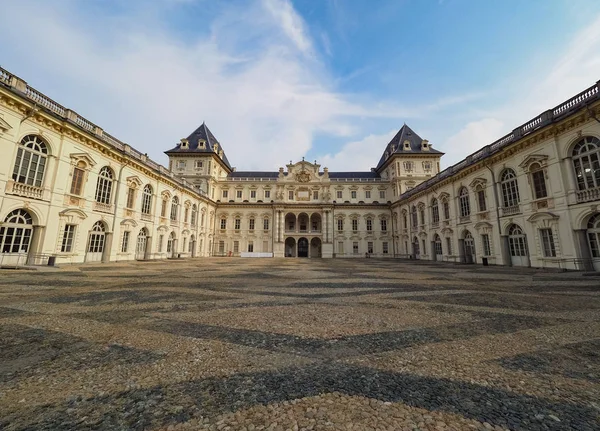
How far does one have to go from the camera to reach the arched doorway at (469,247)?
22250mm

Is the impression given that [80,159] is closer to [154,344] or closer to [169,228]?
[169,228]

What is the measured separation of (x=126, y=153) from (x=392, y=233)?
118ft

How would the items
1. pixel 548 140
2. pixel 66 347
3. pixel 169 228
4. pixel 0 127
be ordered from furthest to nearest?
1. pixel 169 228
2. pixel 548 140
3. pixel 0 127
4. pixel 66 347

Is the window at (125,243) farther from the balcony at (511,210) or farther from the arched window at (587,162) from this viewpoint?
the arched window at (587,162)

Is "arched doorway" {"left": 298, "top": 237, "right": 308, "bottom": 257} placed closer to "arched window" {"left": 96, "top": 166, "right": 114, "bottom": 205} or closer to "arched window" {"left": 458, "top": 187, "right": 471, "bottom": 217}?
"arched window" {"left": 458, "top": 187, "right": 471, "bottom": 217}

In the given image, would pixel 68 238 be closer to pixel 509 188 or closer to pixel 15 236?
pixel 15 236

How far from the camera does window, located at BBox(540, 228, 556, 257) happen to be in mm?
15609

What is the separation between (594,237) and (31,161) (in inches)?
1232

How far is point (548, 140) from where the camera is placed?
51.0ft

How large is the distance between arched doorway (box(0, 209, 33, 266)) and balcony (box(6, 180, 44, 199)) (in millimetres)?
930

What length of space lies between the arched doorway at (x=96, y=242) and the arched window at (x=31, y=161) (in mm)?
4616

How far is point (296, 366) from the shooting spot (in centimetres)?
302

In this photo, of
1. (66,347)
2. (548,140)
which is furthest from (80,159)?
(548,140)

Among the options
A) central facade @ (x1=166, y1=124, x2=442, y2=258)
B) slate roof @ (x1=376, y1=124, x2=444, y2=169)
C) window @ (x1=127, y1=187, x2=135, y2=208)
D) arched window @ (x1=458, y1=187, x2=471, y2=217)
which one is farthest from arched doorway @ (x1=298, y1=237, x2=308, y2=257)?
window @ (x1=127, y1=187, x2=135, y2=208)
